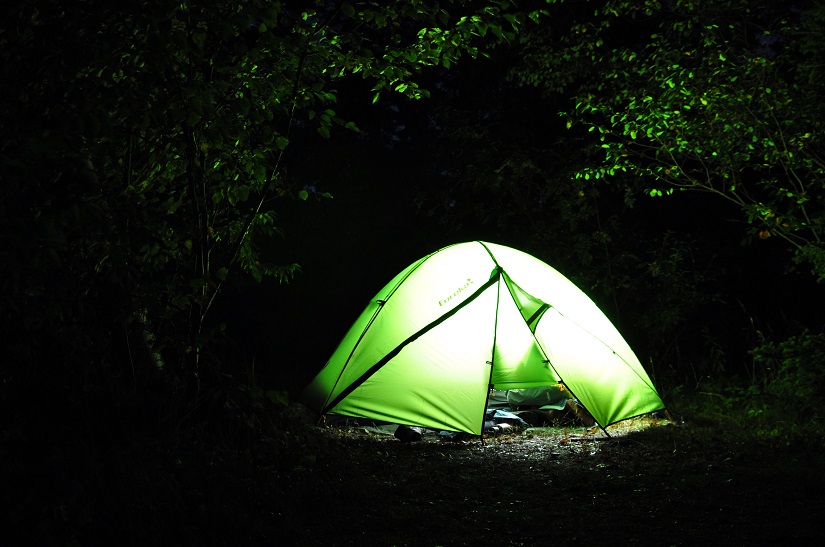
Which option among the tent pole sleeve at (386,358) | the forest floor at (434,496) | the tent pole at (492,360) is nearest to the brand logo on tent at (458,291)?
the tent pole sleeve at (386,358)

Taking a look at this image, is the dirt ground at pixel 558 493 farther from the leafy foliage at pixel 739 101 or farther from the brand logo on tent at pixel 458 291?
the leafy foliage at pixel 739 101

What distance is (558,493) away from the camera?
168 inches

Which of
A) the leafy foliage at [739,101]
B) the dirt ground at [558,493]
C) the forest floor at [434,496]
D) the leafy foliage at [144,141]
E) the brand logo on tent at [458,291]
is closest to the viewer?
the leafy foliage at [144,141]

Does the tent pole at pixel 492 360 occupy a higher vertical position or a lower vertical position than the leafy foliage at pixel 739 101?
lower

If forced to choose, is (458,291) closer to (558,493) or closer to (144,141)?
(558,493)

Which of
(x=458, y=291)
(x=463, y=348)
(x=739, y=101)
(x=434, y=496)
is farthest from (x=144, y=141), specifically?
(x=739, y=101)

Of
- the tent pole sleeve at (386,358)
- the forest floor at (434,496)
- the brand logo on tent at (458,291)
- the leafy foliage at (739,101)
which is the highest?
the leafy foliage at (739,101)

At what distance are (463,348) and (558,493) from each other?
2003mm

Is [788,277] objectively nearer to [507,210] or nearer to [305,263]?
[507,210]

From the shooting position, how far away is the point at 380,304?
21.6 feet

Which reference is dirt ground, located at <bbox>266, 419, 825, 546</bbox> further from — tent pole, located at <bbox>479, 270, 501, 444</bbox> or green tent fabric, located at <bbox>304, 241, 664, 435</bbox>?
green tent fabric, located at <bbox>304, 241, 664, 435</bbox>

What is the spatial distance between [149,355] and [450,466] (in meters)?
2.25

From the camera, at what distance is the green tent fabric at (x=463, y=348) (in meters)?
5.91

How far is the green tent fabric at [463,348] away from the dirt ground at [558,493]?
37 centimetres
